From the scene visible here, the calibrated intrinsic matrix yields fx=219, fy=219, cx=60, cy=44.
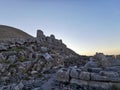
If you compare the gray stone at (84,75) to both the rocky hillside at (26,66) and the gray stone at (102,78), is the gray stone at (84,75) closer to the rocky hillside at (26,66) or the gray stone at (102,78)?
the gray stone at (102,78)

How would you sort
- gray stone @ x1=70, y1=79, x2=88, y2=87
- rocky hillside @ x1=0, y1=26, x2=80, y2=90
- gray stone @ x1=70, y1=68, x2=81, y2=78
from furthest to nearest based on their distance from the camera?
rocky hillside @ x1=0, y1=26, x2=80, y2=90 → gray stone @ x1=70, y1=68, x2=81, y2=78 → gray stone @ x1=70, y1=79, x2=88, y2=87

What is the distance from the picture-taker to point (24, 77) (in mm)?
26516

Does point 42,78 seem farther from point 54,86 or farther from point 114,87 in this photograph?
point 114,87

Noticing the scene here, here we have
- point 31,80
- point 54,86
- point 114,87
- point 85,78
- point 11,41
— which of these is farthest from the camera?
point 11,41

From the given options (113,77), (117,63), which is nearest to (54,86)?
(113,77)

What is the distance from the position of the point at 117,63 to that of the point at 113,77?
26.0 feet

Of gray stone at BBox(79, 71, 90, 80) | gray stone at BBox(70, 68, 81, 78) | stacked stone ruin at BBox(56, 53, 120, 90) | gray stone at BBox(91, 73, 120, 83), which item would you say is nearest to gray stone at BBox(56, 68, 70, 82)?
stacked stone ruin at BBox(56, 53, 120, 90)

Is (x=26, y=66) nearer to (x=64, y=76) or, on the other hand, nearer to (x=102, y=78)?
(x=64, y=76)

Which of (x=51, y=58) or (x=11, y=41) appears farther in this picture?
(x=11, y=41)

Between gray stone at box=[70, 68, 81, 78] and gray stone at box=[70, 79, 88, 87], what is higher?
gray stone at box=[70, 68, 81, 78]

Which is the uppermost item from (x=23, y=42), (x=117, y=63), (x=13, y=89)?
(x=23, y=42)

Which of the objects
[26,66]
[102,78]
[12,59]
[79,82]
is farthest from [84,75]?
[12,59]

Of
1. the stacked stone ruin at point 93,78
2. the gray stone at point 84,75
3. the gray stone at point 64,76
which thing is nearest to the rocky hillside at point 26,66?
the gray stone at point 64,76

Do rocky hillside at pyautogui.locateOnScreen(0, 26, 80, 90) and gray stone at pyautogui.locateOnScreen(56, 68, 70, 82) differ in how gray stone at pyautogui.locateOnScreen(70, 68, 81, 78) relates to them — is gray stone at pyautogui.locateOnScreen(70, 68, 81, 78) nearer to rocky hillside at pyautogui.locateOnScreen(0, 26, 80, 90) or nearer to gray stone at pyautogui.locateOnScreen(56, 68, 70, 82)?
gray stone at pyautogui.locateOnScreen(56, 68, 70, 82)
